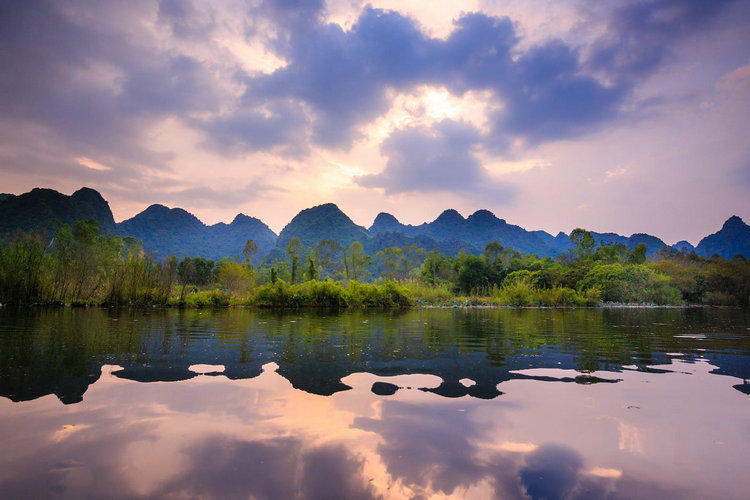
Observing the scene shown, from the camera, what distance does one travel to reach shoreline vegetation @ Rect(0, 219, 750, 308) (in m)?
21.0

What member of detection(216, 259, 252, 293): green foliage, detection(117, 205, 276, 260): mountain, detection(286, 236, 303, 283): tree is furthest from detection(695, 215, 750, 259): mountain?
detection(117, 205, 276, 260): mountain

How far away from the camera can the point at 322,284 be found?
2312cm

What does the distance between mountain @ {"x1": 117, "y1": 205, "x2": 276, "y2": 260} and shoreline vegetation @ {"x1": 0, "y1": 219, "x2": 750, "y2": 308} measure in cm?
12783

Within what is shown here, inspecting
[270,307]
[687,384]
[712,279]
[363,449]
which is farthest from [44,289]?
[712,279]

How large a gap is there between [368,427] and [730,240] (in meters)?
227

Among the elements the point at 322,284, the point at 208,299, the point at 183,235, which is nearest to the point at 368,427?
the point at 322,284

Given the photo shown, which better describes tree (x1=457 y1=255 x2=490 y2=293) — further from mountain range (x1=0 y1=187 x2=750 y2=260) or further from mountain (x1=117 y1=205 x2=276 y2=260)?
mountain (x1=117 y1=205 x2=276 y2=260)

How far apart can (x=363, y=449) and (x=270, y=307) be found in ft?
73.6

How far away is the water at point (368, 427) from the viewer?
209 cm

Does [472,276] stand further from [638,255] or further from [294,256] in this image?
[638,255]

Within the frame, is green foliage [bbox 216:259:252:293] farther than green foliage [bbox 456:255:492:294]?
No

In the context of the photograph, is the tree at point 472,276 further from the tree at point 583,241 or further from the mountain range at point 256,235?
the mountain range at point 256,235

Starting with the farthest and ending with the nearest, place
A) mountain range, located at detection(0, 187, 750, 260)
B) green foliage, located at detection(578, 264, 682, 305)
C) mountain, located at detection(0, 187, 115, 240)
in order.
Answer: mountain range, located at detection(0, 187, 750, 260) → mountain, located at detection(0, 187, 115, 240) → green foliage, located at detection(578, 264, 682, 305)

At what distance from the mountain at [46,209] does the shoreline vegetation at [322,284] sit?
5998 cm
